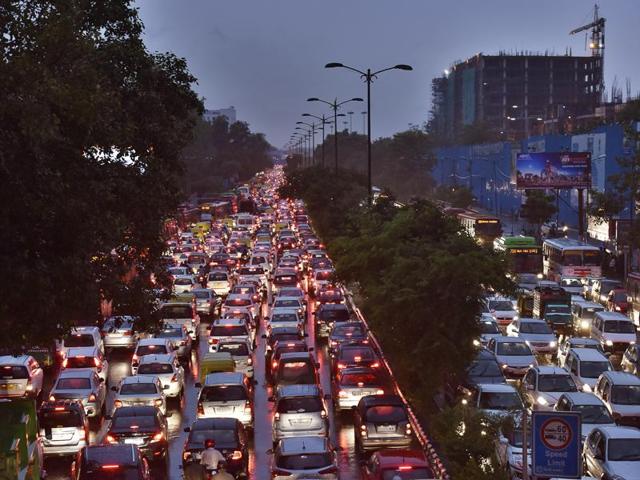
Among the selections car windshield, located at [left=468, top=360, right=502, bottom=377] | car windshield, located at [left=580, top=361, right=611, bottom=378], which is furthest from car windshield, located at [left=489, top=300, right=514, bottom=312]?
car windshield, located at [left=468, top=360, right=502, bottom=377]

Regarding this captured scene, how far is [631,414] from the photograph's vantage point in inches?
1025

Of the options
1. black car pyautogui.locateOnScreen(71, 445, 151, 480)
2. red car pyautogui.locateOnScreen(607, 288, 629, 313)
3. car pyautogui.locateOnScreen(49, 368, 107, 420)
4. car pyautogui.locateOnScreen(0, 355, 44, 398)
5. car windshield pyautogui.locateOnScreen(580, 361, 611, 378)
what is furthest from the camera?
red car pyautogui.locateOnScreen(607, 288, 629, 313)

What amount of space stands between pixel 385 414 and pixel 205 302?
26300 millimetres

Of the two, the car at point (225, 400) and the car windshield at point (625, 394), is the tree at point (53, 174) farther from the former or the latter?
the car windshield at point (625, 394)

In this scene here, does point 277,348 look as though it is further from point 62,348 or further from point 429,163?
point 429,163

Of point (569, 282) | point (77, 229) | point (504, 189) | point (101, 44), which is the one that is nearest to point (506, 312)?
point (569, 282)

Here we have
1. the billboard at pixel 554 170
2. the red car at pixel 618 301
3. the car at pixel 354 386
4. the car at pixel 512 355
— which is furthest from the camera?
the billboard at pixel 554 170

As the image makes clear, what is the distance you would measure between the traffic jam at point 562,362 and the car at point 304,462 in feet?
9.19

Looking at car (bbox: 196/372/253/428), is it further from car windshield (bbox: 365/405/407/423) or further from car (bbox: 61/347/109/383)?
car (bbox: 61/347/109/383)

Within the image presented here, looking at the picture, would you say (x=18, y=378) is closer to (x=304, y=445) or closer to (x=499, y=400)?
Result: (x=304, y=445)

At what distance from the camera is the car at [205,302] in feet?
160

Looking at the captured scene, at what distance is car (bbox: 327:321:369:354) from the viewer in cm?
3555

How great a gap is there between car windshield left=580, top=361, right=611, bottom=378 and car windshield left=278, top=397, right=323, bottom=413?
9026 mm

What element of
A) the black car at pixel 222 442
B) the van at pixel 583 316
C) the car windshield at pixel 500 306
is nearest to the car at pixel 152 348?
the black car at pixel 222 442
